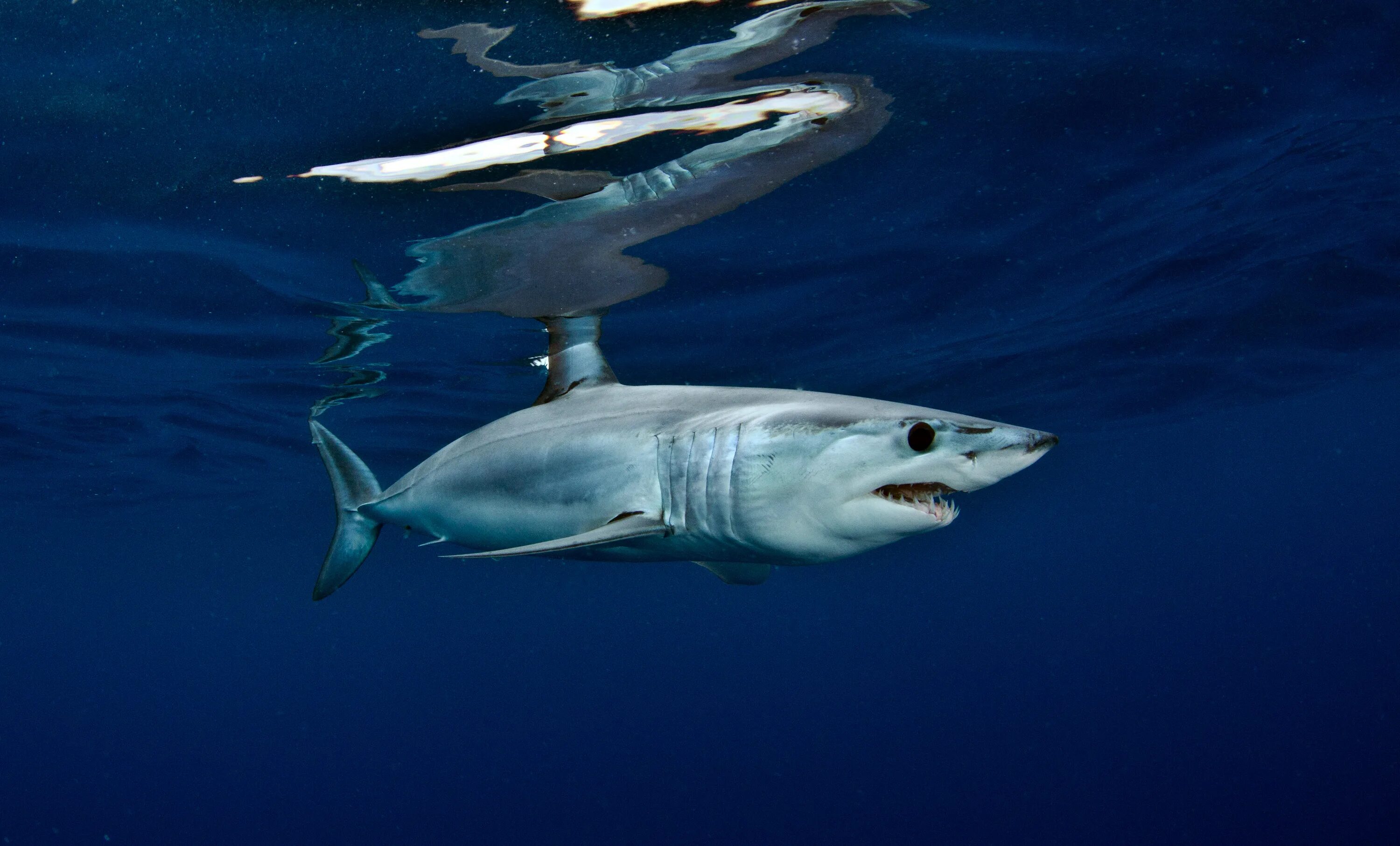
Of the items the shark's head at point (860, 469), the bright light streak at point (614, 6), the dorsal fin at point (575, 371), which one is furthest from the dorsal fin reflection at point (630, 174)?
the shark's head at point (860, 469)

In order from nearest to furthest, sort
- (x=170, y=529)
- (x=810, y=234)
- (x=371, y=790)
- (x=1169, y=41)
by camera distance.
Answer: (x=1169, y=41), (x=810, y=234), (x=170, y=529), (x=371, y=790)

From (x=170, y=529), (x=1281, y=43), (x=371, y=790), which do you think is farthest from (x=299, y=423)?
(x=371, y=790)

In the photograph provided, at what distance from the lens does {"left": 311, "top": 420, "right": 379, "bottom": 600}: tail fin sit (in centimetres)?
544

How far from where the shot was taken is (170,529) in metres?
36.4

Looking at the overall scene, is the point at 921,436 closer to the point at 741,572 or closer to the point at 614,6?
the point at 741,572

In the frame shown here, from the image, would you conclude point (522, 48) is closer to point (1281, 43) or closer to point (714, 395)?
point (714, 395)

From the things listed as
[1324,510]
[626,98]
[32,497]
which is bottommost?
[1324,510]

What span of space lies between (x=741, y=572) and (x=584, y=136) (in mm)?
4122

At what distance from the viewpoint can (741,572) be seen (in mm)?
4762

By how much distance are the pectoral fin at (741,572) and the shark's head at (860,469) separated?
133 centimetres

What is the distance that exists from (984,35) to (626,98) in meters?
2.88

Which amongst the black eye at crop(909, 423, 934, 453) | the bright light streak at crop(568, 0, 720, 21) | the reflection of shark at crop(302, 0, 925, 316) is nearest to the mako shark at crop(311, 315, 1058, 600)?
the black eye at crop(909, 423, 934, 453)

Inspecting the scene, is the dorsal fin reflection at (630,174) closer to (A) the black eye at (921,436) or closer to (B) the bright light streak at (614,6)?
(B) the bright light streak at (614,6)

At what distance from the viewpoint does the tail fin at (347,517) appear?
5.44 metres
